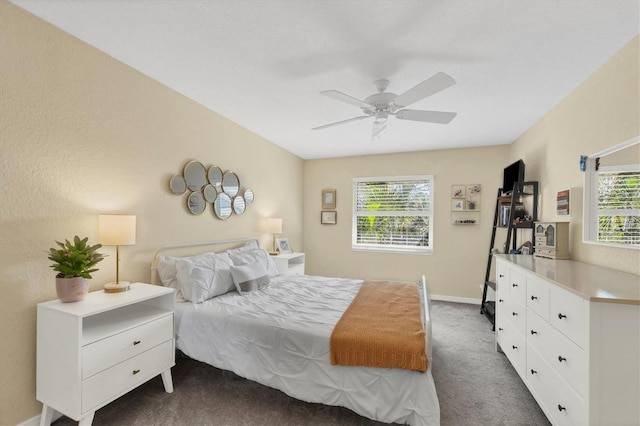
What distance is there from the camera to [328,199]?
5.53 meters

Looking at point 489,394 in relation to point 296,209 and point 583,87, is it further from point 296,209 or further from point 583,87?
point 296,209

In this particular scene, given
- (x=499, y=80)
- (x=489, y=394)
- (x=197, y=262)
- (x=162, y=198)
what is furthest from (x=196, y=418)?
(x=499, y=80)

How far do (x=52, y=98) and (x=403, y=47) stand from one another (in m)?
2.41

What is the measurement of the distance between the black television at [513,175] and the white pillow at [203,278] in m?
3.58

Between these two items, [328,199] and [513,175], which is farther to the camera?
[328,199]

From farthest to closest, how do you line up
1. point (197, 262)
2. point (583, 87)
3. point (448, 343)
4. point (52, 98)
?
point (448, 343), point (197, 262), point (583, 87), point (52, 98)

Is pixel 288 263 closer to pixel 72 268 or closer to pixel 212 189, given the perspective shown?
pixel 212 189

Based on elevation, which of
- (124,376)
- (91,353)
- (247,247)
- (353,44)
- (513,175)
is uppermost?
(353,44)

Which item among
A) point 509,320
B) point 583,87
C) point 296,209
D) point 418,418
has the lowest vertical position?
point 418,418

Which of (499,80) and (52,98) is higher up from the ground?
(499,80)

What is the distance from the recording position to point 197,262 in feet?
9.03

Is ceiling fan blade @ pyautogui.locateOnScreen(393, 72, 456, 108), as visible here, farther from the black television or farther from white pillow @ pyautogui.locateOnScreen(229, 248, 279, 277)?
white pillow @ pyautogui.locateOnScreen(229, 248, 279, 277)

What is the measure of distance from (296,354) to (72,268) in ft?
5.02

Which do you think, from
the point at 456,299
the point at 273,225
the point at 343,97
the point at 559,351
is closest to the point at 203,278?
the point at 273,225
